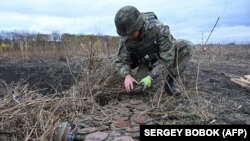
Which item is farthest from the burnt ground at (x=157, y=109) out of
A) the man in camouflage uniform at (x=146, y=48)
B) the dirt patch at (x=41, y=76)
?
the dirt patch at (x=41, y=76)

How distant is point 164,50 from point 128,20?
1.98ft

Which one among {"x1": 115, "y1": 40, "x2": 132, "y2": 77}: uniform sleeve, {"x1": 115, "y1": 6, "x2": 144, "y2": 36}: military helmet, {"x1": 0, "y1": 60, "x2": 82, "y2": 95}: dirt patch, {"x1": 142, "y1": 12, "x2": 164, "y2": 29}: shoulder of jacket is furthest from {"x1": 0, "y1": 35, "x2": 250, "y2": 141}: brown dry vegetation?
{"x1": 0, "y1": 60, "x2": 82, "y2": 95}: dirt patch

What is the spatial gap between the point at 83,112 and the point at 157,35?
1.19m

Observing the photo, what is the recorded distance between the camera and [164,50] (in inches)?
163

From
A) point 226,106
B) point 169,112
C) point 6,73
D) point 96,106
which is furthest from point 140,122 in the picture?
point 6,73

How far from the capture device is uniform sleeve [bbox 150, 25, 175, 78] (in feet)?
13.4

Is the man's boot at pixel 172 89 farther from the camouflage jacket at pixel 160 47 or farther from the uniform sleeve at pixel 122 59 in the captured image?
the uniform sleeve at pixel 122 59

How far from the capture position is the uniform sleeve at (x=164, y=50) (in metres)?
4.07

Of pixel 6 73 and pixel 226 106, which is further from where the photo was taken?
pixel 6 73

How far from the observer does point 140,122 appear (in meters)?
3.46

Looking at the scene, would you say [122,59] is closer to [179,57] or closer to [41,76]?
[179,57]

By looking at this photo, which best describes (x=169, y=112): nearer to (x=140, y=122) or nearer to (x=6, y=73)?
(x=140, y=122)

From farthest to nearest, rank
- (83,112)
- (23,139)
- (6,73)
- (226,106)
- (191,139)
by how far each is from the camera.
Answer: (6,73) < (226,106) < (83,112) < (23,139) < (191,139)

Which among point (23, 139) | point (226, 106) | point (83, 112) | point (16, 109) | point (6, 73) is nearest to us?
point (23, 139)
